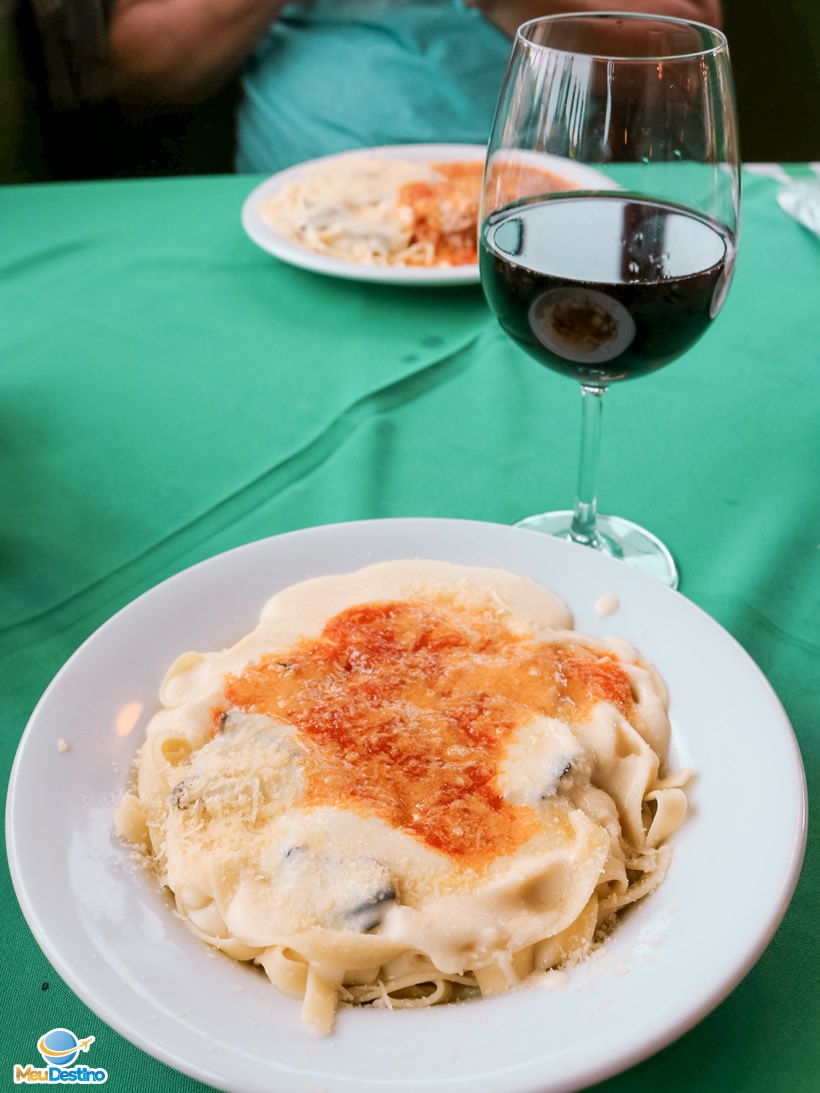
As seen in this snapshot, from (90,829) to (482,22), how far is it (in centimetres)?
223

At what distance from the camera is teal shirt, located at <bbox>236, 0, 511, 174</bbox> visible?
2.31 m

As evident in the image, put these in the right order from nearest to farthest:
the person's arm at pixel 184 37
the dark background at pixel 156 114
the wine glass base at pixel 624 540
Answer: the wine glass base at pixel 624 540 → the person's arm at pixel 184 37 → the dark background at pixel 156 114

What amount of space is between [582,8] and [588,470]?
1.62m

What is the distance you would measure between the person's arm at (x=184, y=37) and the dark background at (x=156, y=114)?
325 mm

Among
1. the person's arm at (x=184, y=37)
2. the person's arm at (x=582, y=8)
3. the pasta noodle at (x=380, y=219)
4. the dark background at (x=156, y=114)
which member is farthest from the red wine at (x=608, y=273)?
the dark background at (x=156, y=114)

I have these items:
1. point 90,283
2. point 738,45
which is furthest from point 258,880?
point 738,45

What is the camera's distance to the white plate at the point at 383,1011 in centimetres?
52

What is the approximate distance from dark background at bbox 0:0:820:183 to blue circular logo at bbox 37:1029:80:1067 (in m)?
2.80

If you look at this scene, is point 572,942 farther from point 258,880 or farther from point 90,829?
point 90,829

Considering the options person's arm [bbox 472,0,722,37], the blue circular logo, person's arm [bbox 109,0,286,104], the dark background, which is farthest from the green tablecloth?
the dark background

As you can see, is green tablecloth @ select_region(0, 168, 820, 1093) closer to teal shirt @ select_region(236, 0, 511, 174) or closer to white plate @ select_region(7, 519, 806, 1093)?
white plate @ select_region(7, 519, 806, 1093)

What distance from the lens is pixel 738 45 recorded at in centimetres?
365

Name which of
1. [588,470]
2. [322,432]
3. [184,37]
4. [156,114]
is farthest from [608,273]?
[156,114]

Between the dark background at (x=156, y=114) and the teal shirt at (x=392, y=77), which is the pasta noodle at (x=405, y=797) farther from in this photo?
the dark background at (x=156, y=114)
